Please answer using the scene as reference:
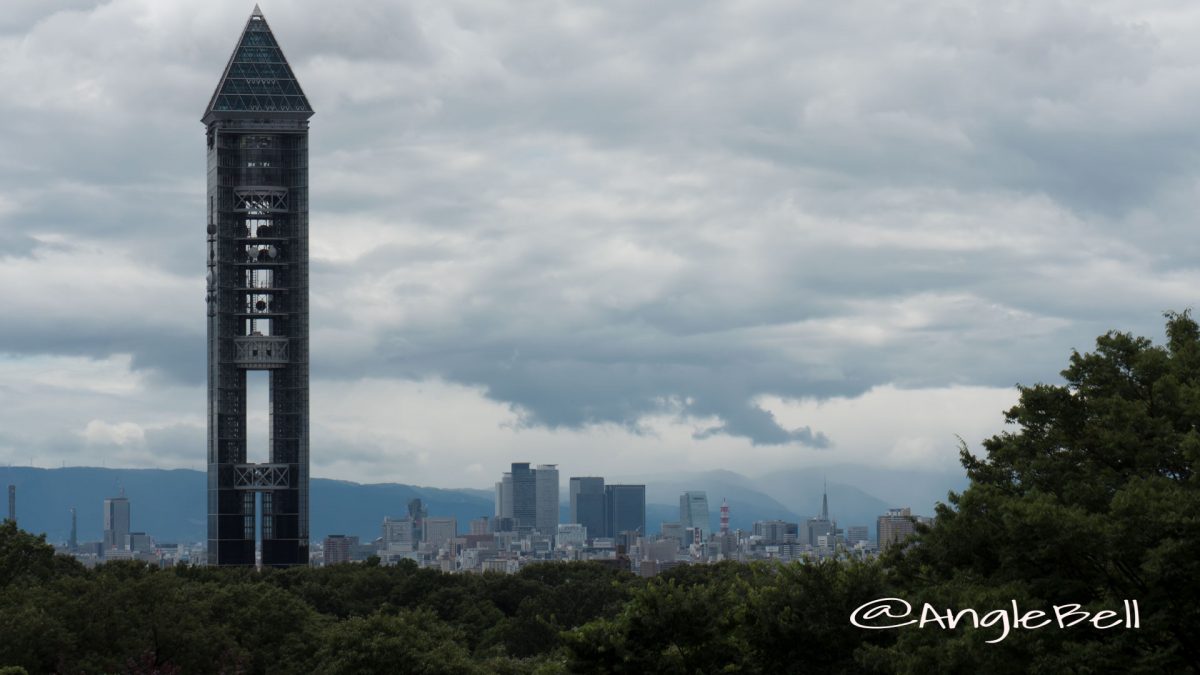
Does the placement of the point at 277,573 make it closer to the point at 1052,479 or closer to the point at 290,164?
the point at 290,164

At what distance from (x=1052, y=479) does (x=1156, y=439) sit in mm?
2802

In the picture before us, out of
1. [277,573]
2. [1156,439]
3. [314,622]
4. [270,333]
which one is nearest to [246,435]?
[270,333]

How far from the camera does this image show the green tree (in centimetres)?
2942

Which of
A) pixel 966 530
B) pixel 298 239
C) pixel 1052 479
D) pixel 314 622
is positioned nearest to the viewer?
pixel 966 530

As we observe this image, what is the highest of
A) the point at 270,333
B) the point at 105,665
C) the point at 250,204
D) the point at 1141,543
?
the point at 250,204

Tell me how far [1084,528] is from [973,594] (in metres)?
2.38

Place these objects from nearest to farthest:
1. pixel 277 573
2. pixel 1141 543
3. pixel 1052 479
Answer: pixel 1141 543
pixel 1052 479
pixel 277 573

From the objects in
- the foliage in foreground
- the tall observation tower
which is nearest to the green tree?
the foliage in foreground

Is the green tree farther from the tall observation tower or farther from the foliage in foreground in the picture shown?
the tall observation tower

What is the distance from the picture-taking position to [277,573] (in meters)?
95.2

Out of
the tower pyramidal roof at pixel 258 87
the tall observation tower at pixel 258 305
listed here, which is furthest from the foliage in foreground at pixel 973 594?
the tower pyramidal roof at pixel 258 87

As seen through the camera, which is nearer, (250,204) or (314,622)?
(314,622)

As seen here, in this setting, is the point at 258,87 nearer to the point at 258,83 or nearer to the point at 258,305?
the point at 258,83

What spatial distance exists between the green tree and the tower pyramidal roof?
2902 inches
